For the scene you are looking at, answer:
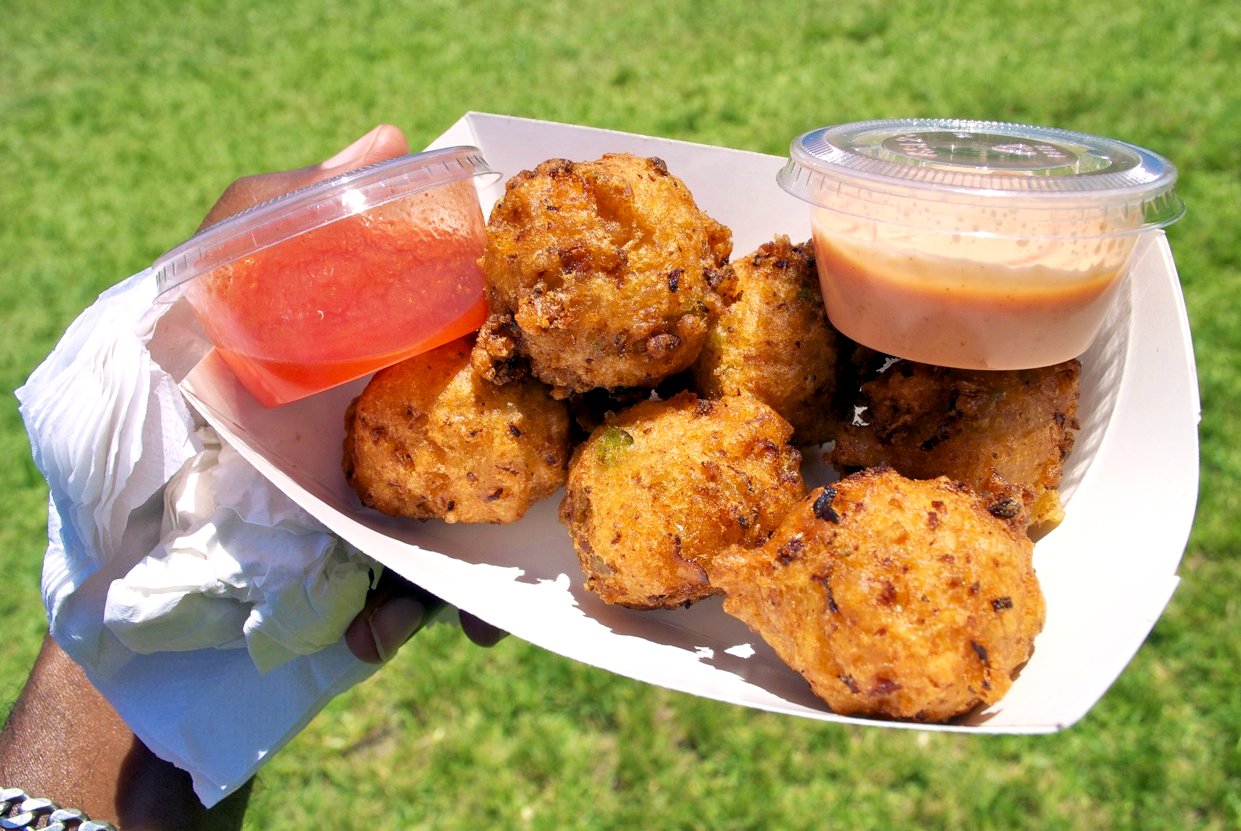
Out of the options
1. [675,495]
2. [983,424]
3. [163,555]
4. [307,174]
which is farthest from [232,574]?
[983,424]

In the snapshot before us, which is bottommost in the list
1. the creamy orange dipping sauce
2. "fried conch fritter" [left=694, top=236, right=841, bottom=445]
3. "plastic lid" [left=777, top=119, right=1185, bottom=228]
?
"fried conch fritter" [left=694, top=236, right=841, bottom=445]

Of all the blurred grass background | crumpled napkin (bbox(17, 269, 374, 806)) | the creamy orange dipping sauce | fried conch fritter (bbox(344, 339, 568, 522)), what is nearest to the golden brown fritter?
the creamy orange dipping sauce

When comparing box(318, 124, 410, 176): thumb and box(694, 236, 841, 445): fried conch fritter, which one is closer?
box(694, 236, 841, 445): fried conch fritter

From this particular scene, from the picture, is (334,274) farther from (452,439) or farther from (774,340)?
(774,340)

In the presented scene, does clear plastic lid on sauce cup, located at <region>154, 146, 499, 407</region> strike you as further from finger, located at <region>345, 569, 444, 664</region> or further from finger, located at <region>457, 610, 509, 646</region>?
finger, located at <region>457, 610, 509, 646</region>

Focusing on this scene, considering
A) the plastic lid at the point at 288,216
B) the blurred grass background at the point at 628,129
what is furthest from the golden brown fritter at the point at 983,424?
the plastic lid at the point at 288,216

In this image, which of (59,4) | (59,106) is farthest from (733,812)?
(59,4)

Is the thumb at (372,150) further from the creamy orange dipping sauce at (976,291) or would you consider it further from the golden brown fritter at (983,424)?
the golden brown fritter at (983,424)
